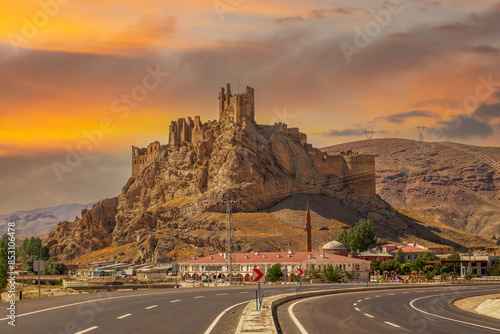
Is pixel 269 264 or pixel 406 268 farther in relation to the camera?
pixel 406 268

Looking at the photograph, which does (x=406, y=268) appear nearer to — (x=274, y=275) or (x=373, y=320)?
(x=274, y=275)

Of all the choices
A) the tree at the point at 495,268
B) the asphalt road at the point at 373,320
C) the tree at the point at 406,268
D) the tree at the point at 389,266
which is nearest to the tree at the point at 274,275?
the tree at the point at 406,268

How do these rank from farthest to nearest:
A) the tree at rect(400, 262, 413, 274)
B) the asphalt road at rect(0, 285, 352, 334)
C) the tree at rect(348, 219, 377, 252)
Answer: the tree at rect(348, 219, 377, 252) < the tree at rect(400, 262, 413, 274) < the asphalt road at rect(0, 285, 352, 334)

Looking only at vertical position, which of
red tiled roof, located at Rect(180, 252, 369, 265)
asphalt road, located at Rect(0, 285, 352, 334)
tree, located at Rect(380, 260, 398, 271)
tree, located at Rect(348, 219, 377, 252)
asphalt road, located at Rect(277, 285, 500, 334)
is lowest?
asphalt road, located at Rect(277, 285, 500, 334)

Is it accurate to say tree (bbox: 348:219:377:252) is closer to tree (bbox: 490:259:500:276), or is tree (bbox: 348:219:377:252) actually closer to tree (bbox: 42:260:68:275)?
tree (bbox: 490:259:500:276)

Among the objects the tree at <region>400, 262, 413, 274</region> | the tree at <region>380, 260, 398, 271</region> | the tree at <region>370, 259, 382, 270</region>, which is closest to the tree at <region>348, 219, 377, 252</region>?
the tree at <region>370, 259, 382, 270</region>

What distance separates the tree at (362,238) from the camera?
180750mm

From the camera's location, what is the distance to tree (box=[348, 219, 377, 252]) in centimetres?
18075

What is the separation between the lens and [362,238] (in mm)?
181750

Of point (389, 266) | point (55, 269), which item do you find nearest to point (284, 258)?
point (389, 266)

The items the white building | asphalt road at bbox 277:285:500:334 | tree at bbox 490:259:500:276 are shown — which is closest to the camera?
asphalt road at bbox 277:285:500:334

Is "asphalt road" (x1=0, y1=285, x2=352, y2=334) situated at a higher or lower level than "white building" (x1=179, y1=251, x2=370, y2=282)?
lower

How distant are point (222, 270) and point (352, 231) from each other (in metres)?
53.2

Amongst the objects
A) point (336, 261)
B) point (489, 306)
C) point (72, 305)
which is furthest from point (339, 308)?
point (336, 261)
